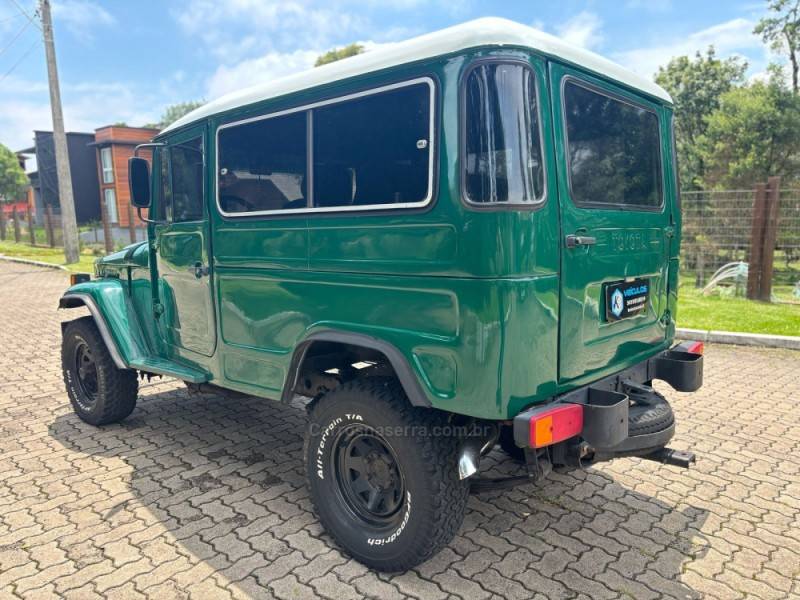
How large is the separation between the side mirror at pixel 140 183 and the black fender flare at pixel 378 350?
196cm

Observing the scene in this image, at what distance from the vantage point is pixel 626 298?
3188 mm

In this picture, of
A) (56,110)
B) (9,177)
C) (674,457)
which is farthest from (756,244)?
(9,177)

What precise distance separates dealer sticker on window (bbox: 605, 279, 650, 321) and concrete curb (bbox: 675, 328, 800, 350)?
414cm

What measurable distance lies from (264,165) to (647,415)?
8.02 ft

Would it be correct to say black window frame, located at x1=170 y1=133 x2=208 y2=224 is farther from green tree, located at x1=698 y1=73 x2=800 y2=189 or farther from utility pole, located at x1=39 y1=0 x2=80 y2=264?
green tree, located at x1=698 y1=73 x2=800 y2=189

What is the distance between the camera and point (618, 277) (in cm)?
309

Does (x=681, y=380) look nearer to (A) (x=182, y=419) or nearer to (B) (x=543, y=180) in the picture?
(B) (x=543, y=180)

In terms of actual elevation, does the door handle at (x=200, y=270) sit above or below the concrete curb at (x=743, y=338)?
above

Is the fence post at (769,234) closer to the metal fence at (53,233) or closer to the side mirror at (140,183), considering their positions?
the side mirror at (140,183)

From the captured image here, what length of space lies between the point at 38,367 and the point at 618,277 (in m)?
6.48

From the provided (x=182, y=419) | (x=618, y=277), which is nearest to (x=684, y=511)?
(x=618, y=277)

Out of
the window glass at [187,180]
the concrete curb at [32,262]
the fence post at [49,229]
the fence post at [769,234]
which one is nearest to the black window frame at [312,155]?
the window glass at [187,180]

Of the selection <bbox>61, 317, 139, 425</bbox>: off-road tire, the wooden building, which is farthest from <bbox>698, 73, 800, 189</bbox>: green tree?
the wooden building

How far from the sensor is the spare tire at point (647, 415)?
2908 mm
